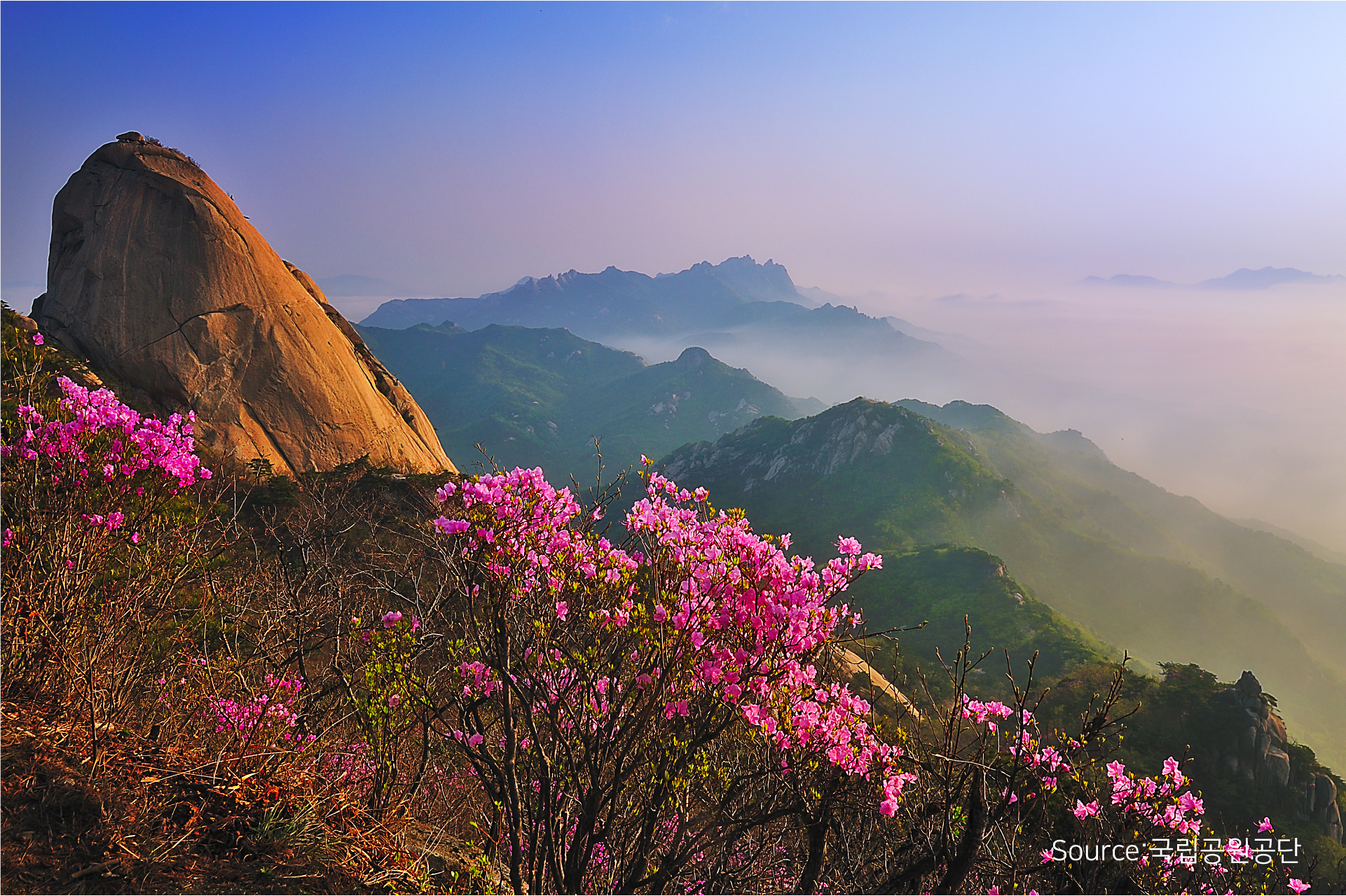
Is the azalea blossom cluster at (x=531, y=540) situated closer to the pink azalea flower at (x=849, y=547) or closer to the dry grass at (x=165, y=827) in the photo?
the pink azalea flower at (x=849, y=547)

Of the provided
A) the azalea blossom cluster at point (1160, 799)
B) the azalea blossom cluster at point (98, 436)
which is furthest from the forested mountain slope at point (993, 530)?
the azalea blossom cluster at point (98, 436)

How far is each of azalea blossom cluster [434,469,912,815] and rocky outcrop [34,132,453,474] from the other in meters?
38.1

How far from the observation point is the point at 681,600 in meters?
5.31

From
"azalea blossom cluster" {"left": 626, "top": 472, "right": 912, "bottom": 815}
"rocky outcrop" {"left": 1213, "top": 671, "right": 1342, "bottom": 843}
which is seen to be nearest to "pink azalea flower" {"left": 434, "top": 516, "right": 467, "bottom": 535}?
"azalea blossom cluster" {"left": 626, "top": 472, "right": 912, "bottom": 815}

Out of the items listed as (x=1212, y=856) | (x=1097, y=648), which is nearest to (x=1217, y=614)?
(x=1097, y=648)

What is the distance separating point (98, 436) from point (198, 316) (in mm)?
41981

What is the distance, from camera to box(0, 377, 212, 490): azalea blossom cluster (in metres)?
6.50

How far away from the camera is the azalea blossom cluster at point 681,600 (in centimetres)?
520

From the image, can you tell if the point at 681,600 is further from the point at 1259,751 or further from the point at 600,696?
the point at 1259,751

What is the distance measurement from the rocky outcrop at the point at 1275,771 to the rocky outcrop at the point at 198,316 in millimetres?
59008

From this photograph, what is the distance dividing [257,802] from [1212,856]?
33.4ft

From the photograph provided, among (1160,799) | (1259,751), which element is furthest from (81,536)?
(1259,751)

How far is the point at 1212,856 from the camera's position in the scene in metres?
7.10

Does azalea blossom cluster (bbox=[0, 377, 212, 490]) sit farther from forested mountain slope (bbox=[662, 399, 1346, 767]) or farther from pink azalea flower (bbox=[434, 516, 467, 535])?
forested mountain slope (bbox=[662, 399, 1346, 767])
